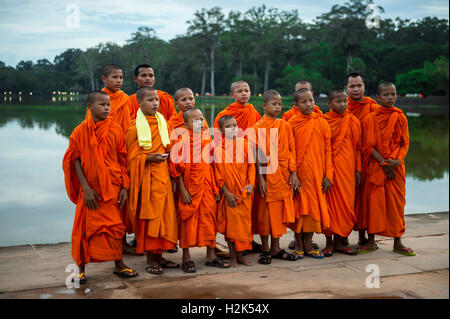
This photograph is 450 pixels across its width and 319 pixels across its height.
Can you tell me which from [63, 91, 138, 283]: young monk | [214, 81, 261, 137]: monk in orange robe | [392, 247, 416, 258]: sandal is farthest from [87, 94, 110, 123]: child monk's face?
[392, 247, 416, 258]: sandal

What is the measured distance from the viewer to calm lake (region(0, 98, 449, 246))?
751 centimetres

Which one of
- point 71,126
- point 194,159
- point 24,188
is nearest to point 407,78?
point 71,126

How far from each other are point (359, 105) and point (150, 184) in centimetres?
266

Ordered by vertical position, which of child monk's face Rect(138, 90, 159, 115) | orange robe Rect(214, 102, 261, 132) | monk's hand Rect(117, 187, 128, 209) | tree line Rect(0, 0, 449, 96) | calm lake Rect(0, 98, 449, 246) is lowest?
calm lake Rect(0, 98, 449, 246)

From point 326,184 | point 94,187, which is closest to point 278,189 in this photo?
point 326,184

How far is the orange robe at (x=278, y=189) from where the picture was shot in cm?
457

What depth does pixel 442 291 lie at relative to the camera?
11.7 ft

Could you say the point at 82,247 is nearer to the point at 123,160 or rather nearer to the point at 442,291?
the point at 123,160

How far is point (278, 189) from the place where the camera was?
457cm

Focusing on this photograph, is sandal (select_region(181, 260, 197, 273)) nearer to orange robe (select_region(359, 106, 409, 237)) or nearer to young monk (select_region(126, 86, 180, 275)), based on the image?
young monk (select_region(126, 86, 180, 275))

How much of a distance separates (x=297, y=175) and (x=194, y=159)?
1.17 metres

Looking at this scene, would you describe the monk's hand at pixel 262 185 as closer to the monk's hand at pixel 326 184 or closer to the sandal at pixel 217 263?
the monk's hand at pixel 326 184
